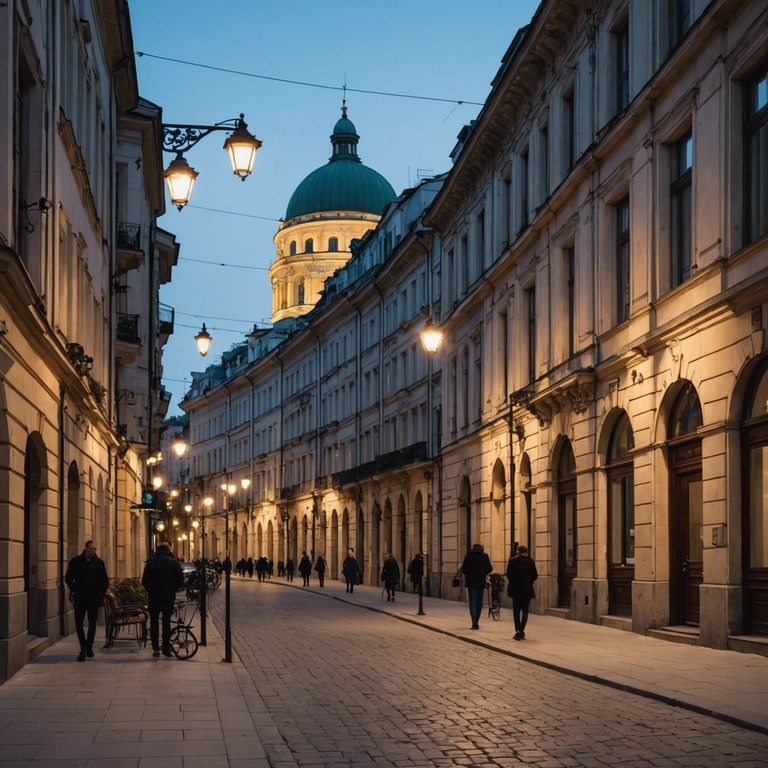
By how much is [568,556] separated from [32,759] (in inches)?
886

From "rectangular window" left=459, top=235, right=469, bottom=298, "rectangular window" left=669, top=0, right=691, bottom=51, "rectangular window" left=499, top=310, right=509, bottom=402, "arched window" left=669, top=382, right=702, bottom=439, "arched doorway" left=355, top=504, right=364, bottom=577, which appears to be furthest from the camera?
"arched doorway" left=355, top=504, right=364, bottom=577

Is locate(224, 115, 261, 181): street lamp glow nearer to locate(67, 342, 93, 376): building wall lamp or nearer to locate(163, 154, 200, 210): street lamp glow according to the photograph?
locate(163, 154, 200, 210): street lamp glow

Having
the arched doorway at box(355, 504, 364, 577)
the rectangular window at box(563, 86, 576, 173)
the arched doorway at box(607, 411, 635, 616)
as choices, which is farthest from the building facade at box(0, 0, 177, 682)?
the arched doorway at box(355, 504, 364, 577)

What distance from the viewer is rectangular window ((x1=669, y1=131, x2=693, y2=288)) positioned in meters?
23.7

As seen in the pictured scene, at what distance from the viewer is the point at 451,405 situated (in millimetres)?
47219

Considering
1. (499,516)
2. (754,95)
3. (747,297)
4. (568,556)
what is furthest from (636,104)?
(499,516)

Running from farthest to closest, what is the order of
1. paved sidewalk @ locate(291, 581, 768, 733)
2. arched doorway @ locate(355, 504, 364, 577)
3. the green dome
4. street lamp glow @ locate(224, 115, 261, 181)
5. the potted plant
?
1. the green dome
2. arched doorway @ locate(355, 504, 364, 577)
3. the potted plant
4. street lamp glow @ locate(224, 115, 261, 181)
5. paved sidewalk @ locate(291, 581, 768, 733)

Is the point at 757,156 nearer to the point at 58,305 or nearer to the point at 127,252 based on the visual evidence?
the point at 58,305

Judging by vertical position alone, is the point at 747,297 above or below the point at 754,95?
below

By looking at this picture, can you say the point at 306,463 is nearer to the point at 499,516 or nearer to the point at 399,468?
the point at 399,468

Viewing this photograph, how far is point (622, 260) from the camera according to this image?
2773 centimetres

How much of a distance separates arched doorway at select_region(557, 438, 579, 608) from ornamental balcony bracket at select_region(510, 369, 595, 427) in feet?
3.11

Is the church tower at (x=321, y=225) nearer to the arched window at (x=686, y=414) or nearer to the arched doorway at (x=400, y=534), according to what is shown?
the arched doorway at (x=400, y=534)

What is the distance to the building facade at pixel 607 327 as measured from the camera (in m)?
20.8
